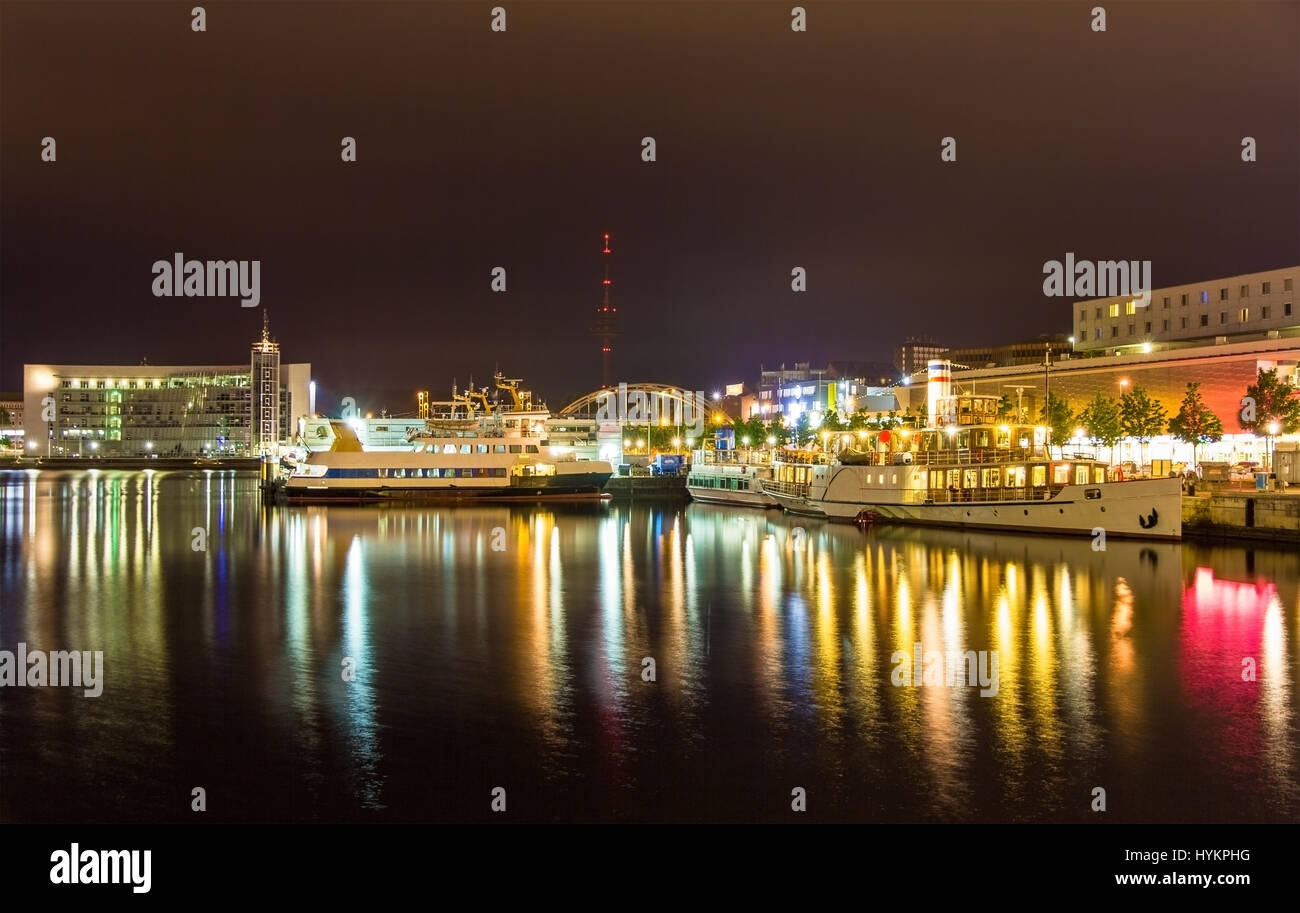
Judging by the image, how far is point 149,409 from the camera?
14925 centimetres

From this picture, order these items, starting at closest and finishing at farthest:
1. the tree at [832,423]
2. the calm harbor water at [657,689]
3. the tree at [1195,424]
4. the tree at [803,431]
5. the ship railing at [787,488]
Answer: the calm harbor water at [657,689] < the tree at [1195,424] < the ship railing at [787,488] < the tree at [832,423] < the tree at [803,431]

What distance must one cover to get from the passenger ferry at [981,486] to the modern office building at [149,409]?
112m

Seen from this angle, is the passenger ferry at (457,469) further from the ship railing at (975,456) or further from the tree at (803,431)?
the ship railing at (975,456)

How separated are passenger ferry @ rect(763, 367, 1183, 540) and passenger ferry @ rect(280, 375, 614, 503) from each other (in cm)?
Answer: 1850

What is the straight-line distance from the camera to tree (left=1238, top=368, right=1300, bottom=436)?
4988cm

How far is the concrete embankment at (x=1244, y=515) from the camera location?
3484cm

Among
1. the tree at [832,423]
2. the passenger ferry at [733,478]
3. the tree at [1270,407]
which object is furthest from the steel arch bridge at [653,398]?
the tree at [1270,407]

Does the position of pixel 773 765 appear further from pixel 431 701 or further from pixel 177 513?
pixel 177 513

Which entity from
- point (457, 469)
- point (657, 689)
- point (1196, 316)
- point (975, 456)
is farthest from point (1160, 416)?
point (657, 689)

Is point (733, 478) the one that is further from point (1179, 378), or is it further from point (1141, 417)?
point (1179, 378)

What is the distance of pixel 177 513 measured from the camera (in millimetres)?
53969

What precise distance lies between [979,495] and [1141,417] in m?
19.3
